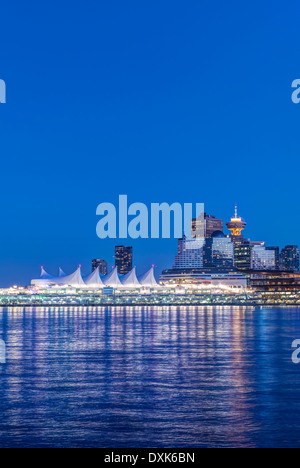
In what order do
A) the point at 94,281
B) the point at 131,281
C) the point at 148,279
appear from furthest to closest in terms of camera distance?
1. the point at 148,279
2. the point at 131,281
3. the point at 94,281

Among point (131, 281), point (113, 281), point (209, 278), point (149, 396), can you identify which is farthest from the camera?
point (209, 278)

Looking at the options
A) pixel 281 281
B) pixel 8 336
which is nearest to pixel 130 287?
pixel 281 281

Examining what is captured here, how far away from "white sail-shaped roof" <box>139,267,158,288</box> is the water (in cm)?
10205

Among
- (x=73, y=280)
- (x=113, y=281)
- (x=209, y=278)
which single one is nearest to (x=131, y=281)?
(x=113, y=281)

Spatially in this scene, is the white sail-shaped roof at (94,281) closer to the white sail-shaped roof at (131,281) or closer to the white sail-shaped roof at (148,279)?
the white sail-shaped roof at (131,281)

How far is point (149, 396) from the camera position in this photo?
2295 centimetres

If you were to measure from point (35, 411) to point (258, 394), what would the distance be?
25.3 ft

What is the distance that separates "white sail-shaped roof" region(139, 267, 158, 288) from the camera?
142 meters

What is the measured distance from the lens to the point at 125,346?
39625 mm

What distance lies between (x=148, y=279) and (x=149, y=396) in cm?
12012

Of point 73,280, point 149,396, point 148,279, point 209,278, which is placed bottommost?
point 149,396

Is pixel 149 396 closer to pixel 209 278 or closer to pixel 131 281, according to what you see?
pixel 131 281

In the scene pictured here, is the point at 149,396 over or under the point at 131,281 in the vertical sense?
under

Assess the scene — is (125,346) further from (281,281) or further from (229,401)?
(281,281)
